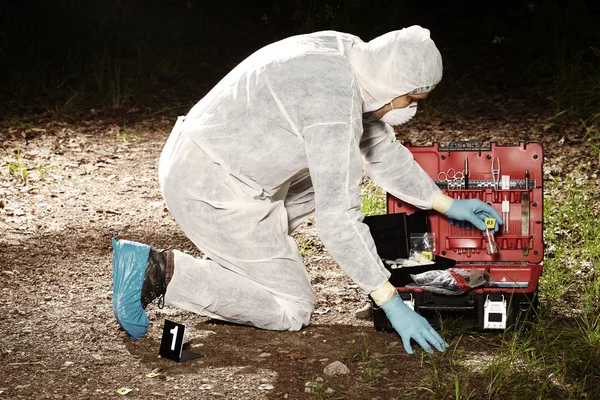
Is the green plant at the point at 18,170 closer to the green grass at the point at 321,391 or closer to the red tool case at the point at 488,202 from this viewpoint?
the red tool case at the point at 488,202

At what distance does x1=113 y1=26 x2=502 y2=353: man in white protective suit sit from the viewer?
3084 mm

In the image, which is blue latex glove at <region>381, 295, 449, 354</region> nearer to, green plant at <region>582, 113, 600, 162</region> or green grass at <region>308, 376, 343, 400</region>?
green grass at <region>308, 376, 343, 400</region>

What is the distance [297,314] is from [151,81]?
509 cm

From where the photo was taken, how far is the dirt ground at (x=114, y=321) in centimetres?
303

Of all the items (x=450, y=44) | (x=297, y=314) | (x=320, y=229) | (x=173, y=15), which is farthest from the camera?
(x=173, y=15)

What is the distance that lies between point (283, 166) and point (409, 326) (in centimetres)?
73

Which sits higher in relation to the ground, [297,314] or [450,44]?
[450,44]

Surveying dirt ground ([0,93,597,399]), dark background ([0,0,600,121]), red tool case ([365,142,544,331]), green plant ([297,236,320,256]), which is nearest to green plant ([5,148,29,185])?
dirt ground ([0,93,597,399])

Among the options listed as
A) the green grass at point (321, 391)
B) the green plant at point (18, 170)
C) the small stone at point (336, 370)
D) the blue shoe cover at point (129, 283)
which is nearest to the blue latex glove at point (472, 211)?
the small stone at point (336, 370)

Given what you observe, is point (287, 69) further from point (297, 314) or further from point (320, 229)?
point (297, 314)

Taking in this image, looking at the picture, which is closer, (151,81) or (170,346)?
(170,346)

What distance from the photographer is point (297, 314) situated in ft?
11.4

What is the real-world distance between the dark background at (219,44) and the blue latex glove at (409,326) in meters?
4.04

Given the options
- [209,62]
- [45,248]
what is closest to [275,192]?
[45,248]
